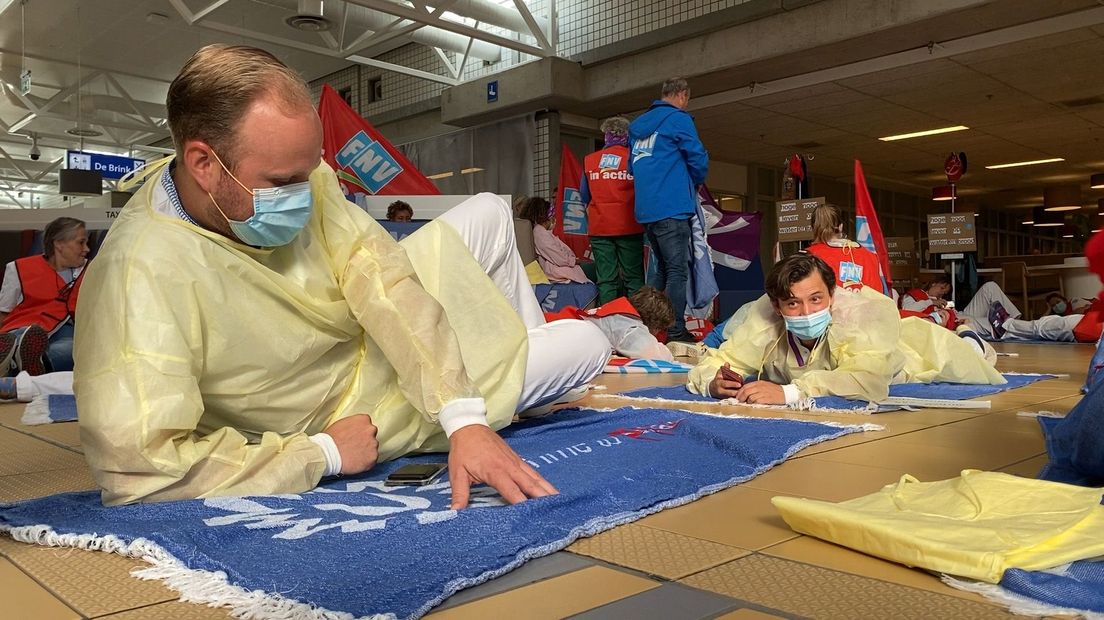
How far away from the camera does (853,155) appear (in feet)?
40.1

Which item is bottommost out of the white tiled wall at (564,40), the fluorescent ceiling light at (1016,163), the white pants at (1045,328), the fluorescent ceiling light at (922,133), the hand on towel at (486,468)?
the white pants at (1045,328)

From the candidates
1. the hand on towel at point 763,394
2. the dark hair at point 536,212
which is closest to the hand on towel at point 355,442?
the hand on towel at point 763,394

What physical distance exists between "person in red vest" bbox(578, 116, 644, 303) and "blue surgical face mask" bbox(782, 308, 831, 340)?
119 inches

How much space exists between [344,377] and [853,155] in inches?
466

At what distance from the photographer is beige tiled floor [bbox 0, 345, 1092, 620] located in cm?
97

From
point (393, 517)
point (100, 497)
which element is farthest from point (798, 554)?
point (100, 497)

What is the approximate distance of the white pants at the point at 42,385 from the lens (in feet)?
10.4

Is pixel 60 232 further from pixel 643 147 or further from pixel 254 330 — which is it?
pixel 254 330

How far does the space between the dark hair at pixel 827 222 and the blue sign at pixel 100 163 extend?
10.9 m

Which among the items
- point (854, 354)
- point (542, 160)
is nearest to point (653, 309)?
point (854, 354)

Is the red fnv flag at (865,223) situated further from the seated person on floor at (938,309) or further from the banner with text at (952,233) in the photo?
the banner with text at (952,233)

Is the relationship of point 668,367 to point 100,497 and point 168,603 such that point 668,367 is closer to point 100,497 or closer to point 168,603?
point 100,497

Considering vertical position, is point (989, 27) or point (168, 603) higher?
point (989, 27)

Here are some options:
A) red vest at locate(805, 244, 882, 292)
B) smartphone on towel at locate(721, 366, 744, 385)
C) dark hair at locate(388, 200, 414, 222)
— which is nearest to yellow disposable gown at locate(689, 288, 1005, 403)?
smartphone on towel at locate(721, 366, 744, 385)
